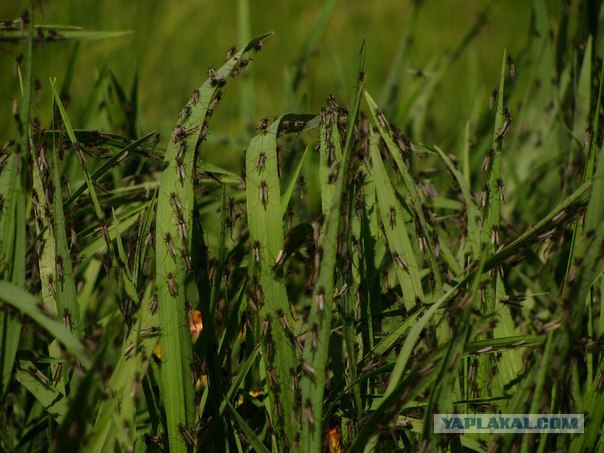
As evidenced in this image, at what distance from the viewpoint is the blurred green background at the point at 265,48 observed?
3637 mm

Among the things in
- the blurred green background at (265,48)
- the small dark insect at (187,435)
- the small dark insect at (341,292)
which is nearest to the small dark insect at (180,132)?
the small dark insect at (341,292)

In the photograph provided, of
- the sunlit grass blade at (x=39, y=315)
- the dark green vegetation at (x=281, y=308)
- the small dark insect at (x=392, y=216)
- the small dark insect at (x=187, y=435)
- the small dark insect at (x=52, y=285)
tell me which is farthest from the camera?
the small dark insect at (x=392, y=216)

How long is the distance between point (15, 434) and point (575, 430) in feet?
4.08

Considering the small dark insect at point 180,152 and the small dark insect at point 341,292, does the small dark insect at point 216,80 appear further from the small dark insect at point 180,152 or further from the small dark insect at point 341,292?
the small dark insect at point 341,292

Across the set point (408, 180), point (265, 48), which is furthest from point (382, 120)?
point (265, 48)

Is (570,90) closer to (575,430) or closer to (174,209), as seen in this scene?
(575,430)

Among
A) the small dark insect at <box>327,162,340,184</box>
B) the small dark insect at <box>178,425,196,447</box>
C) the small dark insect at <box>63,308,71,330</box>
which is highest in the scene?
the small dark insect at <box>327,162,340,184</box>

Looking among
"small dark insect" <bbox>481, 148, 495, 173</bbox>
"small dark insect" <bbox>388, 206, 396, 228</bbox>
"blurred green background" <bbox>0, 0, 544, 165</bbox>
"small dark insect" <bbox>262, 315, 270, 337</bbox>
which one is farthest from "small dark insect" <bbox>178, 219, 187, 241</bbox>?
"blurred green background" <bbox>0, 0, 544, 165</bbox>

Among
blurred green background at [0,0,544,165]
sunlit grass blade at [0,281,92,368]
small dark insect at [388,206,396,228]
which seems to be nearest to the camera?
sunlit grass blade at [0,281,92,368]

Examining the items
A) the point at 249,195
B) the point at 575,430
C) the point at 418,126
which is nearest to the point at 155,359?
the point at 249,195

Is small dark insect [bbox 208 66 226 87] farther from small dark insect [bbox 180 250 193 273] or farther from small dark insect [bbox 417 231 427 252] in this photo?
small dark insect [bbox 417 231 427 252]

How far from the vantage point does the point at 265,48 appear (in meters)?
4.66

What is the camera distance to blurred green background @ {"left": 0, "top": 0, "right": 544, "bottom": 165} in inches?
143

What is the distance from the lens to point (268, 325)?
1.37m
